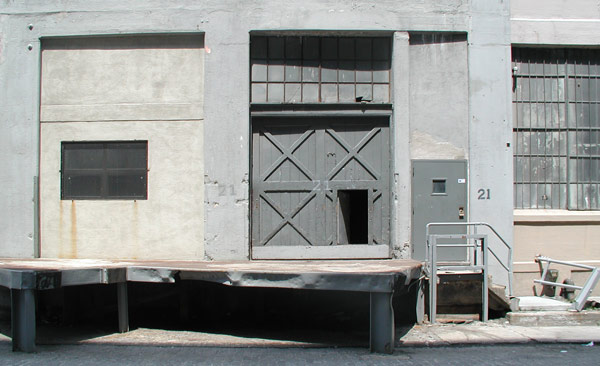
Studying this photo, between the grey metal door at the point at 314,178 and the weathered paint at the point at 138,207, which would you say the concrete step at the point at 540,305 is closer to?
the grey metal door at the point at 314,178

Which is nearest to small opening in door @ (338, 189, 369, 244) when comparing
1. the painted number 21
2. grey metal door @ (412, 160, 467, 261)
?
grey metal door @ (412, 160, 467, 261)

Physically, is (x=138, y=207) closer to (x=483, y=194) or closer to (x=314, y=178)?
(x=314, y=178)

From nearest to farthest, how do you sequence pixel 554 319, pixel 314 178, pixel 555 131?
pixel 554 319, pixel 314 178, pixel 555 131

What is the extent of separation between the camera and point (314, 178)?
9984 millimetres

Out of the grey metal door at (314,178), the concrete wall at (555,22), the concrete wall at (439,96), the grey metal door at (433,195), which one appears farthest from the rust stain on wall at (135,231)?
the concrete wall at (555,22)

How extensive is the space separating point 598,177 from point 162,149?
8.06m

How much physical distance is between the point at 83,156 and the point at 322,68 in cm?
458

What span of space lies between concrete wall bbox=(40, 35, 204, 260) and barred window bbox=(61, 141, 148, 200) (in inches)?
4.8

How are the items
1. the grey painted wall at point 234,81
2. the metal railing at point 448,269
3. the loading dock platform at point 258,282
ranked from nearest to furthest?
the loading dock platform at point 258,282 < the metal railing at point 448,269 < the grey painted wall at point 234,81

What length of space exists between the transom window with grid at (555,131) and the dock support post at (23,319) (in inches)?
320

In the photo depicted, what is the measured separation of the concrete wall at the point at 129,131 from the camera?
31.9 feet

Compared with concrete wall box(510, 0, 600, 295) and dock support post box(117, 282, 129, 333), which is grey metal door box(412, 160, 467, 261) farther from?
dock support post box(117, 282, 129, 333)

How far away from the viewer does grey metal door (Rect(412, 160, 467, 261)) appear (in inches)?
382

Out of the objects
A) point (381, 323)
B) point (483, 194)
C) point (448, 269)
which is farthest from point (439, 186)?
point (381, 323)
